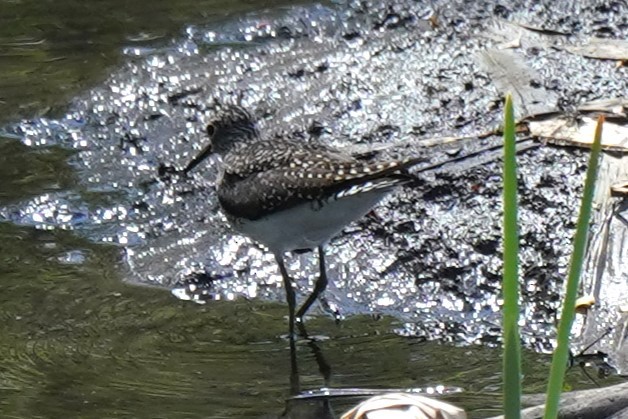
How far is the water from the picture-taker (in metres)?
5.54

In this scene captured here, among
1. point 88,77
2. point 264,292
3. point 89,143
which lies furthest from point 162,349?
point 88,77

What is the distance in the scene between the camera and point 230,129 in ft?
23.4

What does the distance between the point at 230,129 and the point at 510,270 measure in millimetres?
5037

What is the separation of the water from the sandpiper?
0.32 metres

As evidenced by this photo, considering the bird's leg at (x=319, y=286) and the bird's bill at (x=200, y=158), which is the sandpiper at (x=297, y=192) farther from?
the bird's bill at (x=200, y=158)

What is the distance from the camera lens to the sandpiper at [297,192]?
18.8ft

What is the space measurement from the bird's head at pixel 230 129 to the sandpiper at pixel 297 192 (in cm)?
26

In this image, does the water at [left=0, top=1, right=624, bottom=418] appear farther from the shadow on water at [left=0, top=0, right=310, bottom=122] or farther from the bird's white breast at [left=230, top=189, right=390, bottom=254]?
the shadow on water at [left=0, top=0, right=310, bottom=122]

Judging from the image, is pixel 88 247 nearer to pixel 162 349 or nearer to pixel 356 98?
pixel 162 349

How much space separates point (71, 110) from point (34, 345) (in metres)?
2.67

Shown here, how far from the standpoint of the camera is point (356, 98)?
26.8ft

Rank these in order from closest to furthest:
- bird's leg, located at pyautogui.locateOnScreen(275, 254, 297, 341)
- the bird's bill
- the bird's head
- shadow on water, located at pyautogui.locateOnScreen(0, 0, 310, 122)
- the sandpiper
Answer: the sandpiper < bird's leg, located at pyautogui.locateOnScreen(275, 254, 297, 341) < the bird's head < the bird's bill < shadow on water, located at pyautogui.locateOnScreen(0, 0, 310, 122)

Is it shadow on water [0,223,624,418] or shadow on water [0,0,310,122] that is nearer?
shadow on water [0,223,624,418]

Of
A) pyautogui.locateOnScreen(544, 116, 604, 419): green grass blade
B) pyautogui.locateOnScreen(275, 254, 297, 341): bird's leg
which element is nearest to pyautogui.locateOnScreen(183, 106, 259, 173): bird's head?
pyautogui.locateOnScreen(275, 254, 297, 341): bird's leg
